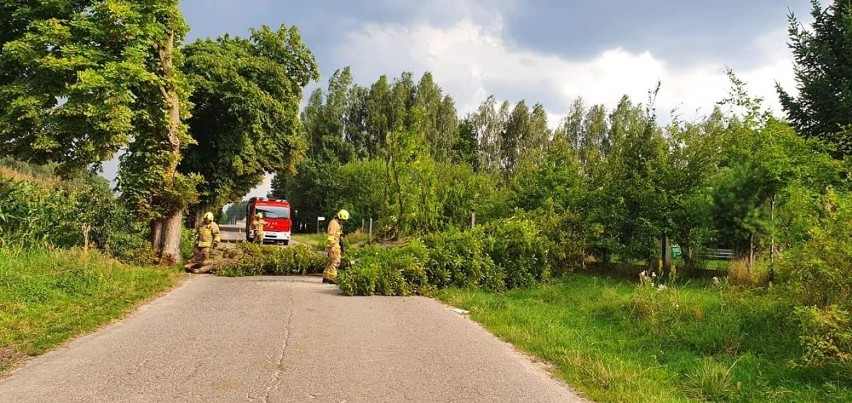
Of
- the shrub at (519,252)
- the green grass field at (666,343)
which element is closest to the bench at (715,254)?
the green grass field at (666,343)

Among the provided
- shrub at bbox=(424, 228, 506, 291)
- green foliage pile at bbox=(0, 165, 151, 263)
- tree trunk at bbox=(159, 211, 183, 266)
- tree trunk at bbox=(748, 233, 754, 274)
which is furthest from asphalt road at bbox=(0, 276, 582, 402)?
tree trunk at bbox=(159, 211, 183, 266)

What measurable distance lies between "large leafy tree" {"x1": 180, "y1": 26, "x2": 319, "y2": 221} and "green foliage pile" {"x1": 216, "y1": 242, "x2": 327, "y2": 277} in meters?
7.11

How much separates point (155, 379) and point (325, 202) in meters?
53.8

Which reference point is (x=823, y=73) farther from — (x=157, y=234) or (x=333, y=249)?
(x=157, y=234)

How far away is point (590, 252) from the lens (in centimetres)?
1648

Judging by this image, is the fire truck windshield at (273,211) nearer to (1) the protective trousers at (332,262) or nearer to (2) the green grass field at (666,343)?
(1) the protective trousers at (332,262)

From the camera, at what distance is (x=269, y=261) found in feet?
53.8

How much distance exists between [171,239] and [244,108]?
6.16 meters

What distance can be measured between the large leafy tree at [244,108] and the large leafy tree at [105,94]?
3.70 metres

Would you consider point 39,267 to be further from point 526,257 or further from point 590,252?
point 590,252

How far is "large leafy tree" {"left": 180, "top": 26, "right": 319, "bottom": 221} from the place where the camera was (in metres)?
21.5

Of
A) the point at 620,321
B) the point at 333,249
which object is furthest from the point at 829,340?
the point at 333,249

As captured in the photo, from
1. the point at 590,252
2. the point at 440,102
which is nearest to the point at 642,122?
the point at 590,252

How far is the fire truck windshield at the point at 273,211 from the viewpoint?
36.1m
